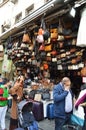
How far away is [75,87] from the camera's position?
37.0ft

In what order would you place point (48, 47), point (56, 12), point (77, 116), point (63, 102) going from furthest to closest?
1. point (48, 47)
2. point (56, 12)
3. point (77, 116)
4. point (63, 102)

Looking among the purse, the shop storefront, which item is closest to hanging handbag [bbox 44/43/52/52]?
the shop storefront

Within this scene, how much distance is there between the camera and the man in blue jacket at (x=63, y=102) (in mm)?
8312

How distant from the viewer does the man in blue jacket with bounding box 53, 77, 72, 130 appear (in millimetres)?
8312

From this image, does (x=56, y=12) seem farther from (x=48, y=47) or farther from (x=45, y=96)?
(x=45, y=96)

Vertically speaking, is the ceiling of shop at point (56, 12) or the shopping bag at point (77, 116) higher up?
the ceiling of shop at point (56, 12)

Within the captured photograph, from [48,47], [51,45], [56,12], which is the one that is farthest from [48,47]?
[56,12]

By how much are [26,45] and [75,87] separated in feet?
8.67

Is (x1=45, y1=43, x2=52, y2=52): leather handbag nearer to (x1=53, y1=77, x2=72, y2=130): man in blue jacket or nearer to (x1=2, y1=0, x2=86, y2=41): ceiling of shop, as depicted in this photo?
(x1=2, y1=0, x2=86, y2=41): ceiling of shop

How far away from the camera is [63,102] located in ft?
27.6

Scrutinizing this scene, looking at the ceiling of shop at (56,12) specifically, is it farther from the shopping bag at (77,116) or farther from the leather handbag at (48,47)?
the shopping bag at (77,116)

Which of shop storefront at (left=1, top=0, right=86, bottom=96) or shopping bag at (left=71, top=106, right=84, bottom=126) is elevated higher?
shop storefront at (left=1, top=0, right=86, bottom=96)

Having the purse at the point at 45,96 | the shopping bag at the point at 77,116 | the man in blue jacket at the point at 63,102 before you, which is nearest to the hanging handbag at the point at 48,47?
the purse at the point at 45,96

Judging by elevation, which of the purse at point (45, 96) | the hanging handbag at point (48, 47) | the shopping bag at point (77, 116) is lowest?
the shopping bag at point (77, 116)
